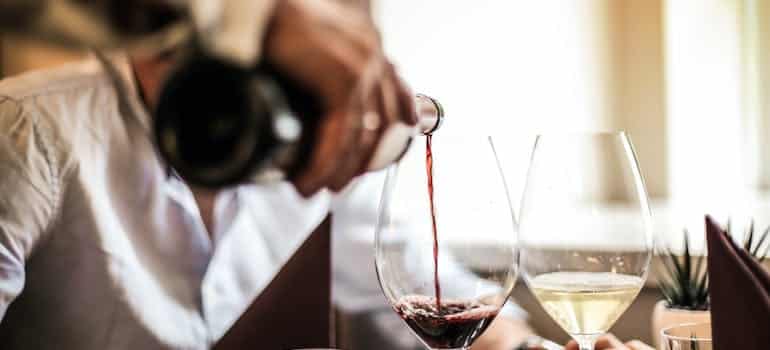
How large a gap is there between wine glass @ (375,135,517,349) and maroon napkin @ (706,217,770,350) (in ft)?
0.44

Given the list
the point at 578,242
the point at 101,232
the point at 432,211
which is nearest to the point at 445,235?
the point at 432,211

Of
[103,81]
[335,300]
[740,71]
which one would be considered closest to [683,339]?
[103,81]

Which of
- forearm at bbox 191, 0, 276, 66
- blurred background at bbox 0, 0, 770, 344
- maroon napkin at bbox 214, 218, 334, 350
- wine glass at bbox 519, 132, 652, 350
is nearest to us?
forearm at bbox 191, 0, 276, 66

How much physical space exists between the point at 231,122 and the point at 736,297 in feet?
1.22

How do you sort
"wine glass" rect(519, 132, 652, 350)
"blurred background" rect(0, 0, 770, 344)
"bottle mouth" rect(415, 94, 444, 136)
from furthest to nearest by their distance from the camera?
1. "blurred background" rect(0, 0, 770, 344)
2. "wine glass" rect(519, 132, 652, 350)
3. "bottle mouth" rect(415, 94, 444, 136)

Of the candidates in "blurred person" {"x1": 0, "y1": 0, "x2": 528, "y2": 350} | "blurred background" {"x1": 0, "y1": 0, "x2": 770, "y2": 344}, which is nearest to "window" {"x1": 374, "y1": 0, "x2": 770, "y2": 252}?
"blurred background" {"x1": 0, "y1": 0, "x2": 770, "y2": 344}

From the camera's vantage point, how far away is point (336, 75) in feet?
1.13

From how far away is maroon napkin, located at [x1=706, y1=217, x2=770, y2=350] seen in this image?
0.54m

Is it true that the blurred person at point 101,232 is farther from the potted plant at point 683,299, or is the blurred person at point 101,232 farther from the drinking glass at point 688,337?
the drinking glass at point 688,337

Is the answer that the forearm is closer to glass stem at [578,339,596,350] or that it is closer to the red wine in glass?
the red wine in glass

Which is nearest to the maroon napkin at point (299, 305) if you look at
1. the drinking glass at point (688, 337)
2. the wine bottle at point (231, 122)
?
the drinking glass at point (688, 337)

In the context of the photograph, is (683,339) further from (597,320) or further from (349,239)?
(349,239)

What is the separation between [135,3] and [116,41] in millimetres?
14

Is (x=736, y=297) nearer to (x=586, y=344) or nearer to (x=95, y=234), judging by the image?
(x=586, y=344)
